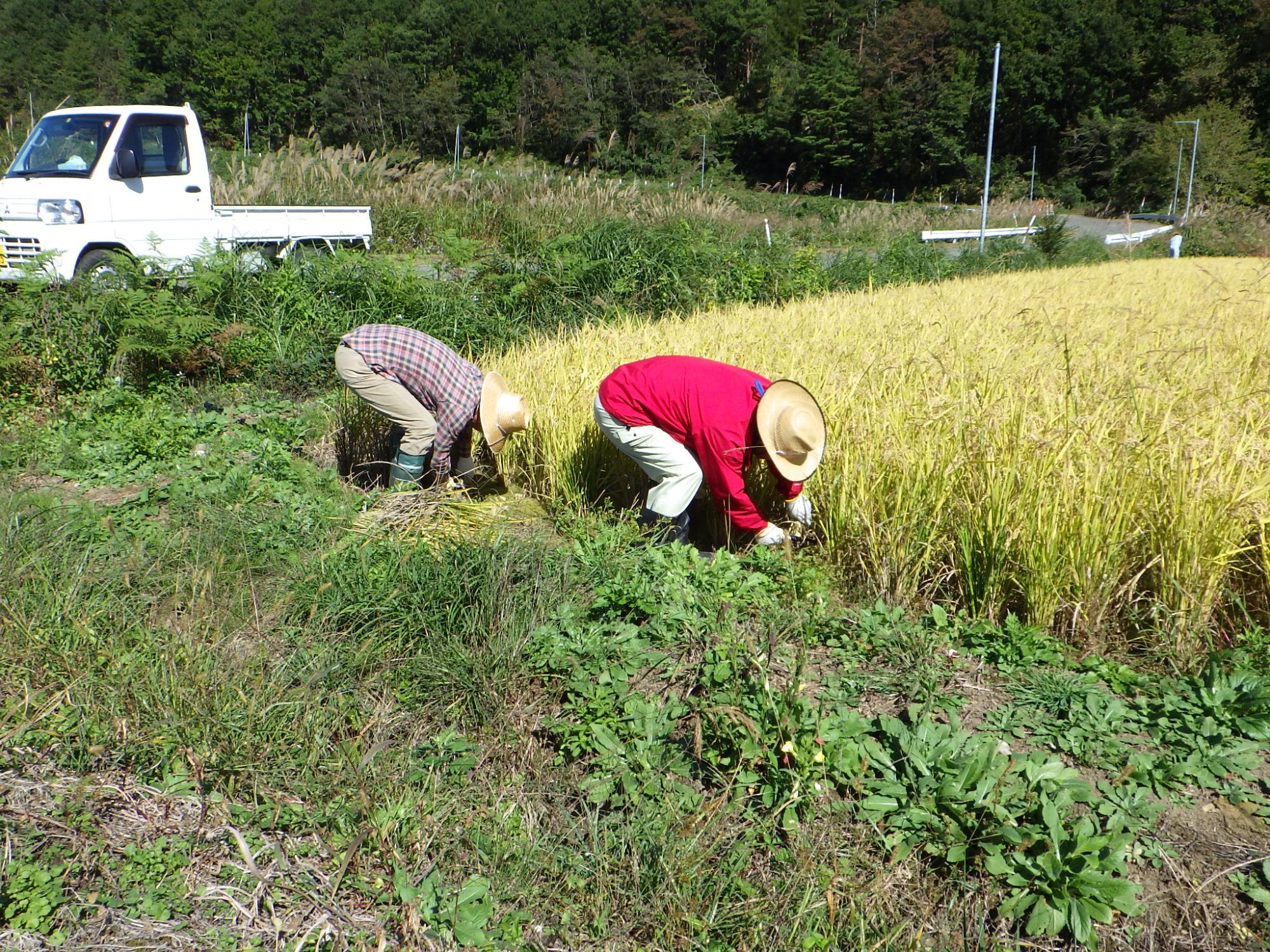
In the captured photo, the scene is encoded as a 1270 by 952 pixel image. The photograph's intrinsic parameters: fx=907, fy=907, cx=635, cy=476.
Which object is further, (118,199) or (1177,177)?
(1177,177)

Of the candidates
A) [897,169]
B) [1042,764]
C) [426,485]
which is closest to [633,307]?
[426,485]

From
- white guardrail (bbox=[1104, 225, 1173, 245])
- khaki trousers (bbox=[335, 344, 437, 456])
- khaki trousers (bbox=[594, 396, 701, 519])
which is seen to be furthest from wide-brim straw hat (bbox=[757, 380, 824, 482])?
white guardrail (bbox=[1104, 225, 1173, 245])

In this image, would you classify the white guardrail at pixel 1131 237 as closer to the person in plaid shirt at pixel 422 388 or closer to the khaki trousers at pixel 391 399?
the person in plaid shirt at pixel 422 388

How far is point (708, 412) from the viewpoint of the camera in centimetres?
376

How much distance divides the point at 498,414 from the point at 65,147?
6.63 m

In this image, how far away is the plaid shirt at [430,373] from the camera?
454 centimetres

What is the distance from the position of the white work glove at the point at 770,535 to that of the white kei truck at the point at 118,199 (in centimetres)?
548

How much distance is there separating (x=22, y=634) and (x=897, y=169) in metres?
52.2

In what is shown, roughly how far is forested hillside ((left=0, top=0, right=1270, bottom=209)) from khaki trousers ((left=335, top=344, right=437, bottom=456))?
132 ft

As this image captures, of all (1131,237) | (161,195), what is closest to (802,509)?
(161,195)

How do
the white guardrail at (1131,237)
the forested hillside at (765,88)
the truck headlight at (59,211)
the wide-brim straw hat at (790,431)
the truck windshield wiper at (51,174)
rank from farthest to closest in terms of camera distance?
the forested hillside at (765,88)
the white guardrail at (1131,237)
the truck windshield wiper at (51,174)
the truck headlight at (59,211)
the wide-brim straw hat at (790,431)

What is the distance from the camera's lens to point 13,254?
791 cm

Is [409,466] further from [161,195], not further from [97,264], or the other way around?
[161,195]

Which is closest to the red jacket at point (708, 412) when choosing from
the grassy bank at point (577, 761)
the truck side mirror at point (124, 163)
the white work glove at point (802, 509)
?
the white work glove at point (802, 509)
